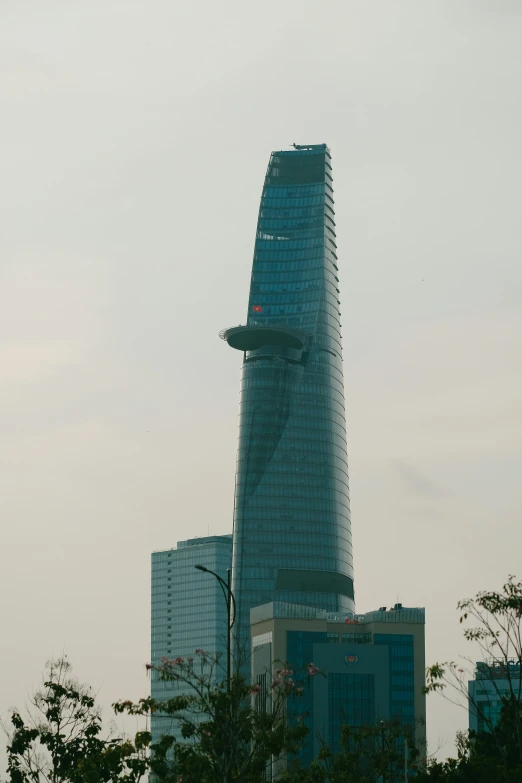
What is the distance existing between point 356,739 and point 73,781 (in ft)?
89.9

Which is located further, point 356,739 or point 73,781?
point 356,739

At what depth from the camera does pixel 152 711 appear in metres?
69.3

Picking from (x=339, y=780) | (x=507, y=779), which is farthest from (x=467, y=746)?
(x=507, y=779)

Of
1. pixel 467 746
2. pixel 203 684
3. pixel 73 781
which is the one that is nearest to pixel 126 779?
pixel 73 781

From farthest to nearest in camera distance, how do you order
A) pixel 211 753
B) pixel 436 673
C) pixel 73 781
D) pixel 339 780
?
pixel 339 780 → pixel 73 781 → pixel 436 673 → pixel 211 753

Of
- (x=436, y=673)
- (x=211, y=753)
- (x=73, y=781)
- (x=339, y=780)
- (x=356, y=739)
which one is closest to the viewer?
(x=211, y=753)

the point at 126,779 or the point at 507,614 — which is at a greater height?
the point at 507,614

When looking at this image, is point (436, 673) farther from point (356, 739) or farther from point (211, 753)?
point (356, 739)

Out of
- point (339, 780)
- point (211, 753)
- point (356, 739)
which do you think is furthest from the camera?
point (356, 739)

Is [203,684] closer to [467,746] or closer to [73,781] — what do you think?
[73,781]

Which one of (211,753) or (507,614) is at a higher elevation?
(507,614)

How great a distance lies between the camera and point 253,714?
69.8m

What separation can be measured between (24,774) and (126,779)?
9.56m

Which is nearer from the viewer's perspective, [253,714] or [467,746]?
[253,714]
